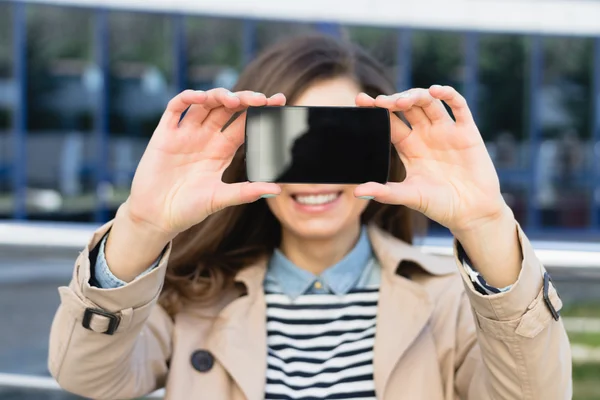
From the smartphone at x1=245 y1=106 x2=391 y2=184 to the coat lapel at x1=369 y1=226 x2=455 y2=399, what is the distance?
1.41 feet

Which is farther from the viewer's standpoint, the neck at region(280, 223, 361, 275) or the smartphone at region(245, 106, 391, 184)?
the neck at region(280, 223, 361, 275)

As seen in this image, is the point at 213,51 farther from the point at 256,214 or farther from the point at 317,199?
the point at 317,199

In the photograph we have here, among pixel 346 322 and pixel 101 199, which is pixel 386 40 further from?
pixel 346 322

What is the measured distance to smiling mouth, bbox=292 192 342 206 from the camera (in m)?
1.71

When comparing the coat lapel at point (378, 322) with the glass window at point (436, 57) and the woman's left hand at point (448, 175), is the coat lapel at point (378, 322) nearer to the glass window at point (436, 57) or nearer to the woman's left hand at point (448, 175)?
the woman's left hand at point (448, 175)

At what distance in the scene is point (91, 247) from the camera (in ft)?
4.85

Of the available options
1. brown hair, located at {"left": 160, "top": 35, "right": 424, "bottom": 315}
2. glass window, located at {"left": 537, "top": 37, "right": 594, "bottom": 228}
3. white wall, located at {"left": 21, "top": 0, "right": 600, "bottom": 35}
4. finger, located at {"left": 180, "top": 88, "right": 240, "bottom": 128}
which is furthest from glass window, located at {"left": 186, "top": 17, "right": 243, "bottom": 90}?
finger, located at {"left": 180, "top": 88, "right": 240, "bottom": 128}

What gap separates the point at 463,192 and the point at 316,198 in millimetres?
406

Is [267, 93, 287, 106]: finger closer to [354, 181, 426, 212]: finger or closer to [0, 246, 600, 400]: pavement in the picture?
[354, 181, 426, 212]: finger

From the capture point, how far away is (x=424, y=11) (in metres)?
8.10

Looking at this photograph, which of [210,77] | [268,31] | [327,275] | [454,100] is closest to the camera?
[454,100]

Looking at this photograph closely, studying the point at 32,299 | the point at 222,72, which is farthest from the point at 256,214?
the point at 222,72

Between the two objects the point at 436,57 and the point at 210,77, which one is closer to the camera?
the point at 210,77

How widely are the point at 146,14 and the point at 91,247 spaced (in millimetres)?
6679
